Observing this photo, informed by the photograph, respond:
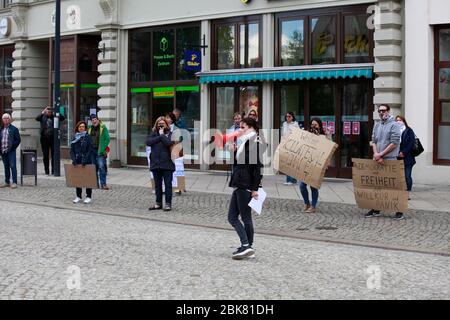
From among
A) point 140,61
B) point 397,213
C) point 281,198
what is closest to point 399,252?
point 397,213

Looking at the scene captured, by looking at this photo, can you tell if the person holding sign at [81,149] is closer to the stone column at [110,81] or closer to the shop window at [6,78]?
the stone column at [110,81]

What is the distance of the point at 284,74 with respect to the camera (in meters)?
20.4

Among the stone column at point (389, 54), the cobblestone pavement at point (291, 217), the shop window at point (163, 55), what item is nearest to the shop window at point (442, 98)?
the stone column at point (389, 54)

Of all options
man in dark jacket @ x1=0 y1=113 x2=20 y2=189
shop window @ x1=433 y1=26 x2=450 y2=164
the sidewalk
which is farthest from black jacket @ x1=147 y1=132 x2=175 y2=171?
shop window @ x1=433 y1=26 x2=450 y2=164

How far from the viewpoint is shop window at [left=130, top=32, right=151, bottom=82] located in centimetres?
2453

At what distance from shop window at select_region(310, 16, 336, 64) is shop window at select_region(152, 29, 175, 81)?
16.7 feet

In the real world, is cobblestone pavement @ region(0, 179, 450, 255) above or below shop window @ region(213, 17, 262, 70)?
below

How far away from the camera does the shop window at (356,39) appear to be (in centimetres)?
1950

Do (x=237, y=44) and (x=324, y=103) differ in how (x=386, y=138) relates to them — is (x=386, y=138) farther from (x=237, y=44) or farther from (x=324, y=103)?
(x=237, y=44)

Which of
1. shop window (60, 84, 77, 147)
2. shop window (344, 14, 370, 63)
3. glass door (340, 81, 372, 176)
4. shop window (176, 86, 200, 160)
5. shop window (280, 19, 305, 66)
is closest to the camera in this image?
shop window (344, 14, 370, 63)

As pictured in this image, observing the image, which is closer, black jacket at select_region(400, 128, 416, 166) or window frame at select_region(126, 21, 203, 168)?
black jacket at select_region(400, 128, 416, 166)

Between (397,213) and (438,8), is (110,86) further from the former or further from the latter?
(397,213)

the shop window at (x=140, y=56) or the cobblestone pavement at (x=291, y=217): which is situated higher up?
the shop window at (x=140, y=56)

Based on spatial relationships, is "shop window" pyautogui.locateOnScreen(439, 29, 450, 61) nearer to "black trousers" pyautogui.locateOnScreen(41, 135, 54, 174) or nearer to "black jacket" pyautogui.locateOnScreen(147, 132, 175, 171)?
"black jacket" pyautogui.locateOnScreen(147, 132, 175, 171)
